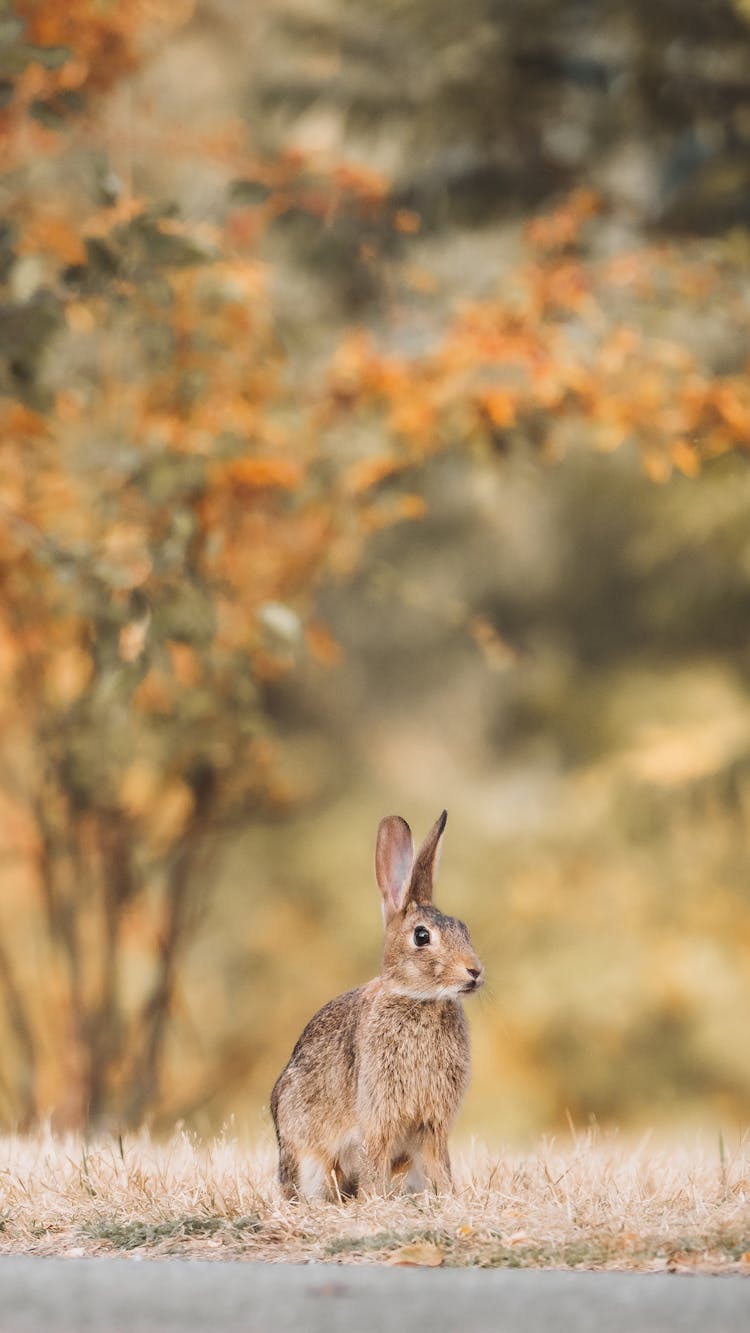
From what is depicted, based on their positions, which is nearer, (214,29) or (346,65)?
(346,65)

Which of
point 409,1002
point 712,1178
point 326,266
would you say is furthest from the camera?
point 326,266

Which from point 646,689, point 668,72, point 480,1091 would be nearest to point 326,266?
point 668,72

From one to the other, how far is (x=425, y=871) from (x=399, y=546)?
13.5 ft

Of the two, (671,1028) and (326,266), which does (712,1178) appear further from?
(326,266)

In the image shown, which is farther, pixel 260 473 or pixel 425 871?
pixel 260 473

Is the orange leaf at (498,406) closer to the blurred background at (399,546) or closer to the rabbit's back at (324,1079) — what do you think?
the blurred background at (399,546)

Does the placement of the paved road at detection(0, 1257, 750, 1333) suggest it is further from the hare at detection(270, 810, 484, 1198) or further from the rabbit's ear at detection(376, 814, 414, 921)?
the rabbit's ear at detection(376, 814, 414, 921)

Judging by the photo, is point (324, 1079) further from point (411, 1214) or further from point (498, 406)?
point (498, 406)

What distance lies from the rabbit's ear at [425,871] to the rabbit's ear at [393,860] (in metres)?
0.02

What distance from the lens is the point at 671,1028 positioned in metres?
6.21

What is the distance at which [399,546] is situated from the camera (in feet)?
21.8

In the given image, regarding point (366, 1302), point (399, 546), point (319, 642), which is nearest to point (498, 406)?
point (319, 642)

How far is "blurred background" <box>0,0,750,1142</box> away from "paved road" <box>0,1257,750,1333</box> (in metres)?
3.05

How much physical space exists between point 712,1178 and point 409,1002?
667mm
